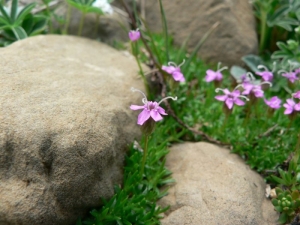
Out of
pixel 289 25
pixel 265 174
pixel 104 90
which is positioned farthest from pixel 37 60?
pixel 289 25

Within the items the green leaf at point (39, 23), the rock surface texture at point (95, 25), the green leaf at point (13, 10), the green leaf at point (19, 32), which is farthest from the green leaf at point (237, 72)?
the green leaf at point (13, 10)

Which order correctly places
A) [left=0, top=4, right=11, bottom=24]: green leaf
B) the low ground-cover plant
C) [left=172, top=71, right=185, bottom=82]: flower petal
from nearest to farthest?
the low ground-cover plant
[left=172, top=71, right=185, bottom=82]: flower petal
[left=0, top=4, right=11, bottom=24]: green leaf

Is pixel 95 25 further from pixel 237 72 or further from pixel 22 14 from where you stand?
pixel 237 72

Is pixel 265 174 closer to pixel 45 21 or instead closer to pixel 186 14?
pixel 186 14

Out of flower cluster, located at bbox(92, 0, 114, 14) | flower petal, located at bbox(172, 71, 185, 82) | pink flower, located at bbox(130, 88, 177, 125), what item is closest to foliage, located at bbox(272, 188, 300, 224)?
pink flower, located at bbox(130, 88, 177, 125)

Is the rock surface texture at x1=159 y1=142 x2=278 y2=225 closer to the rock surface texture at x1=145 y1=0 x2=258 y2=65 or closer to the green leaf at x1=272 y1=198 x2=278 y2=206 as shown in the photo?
the green leaf at x1=272 y1=198 x2=278 y2=206

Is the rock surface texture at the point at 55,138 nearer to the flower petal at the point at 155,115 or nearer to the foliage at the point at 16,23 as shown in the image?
the flower petal at the point at 155,115
